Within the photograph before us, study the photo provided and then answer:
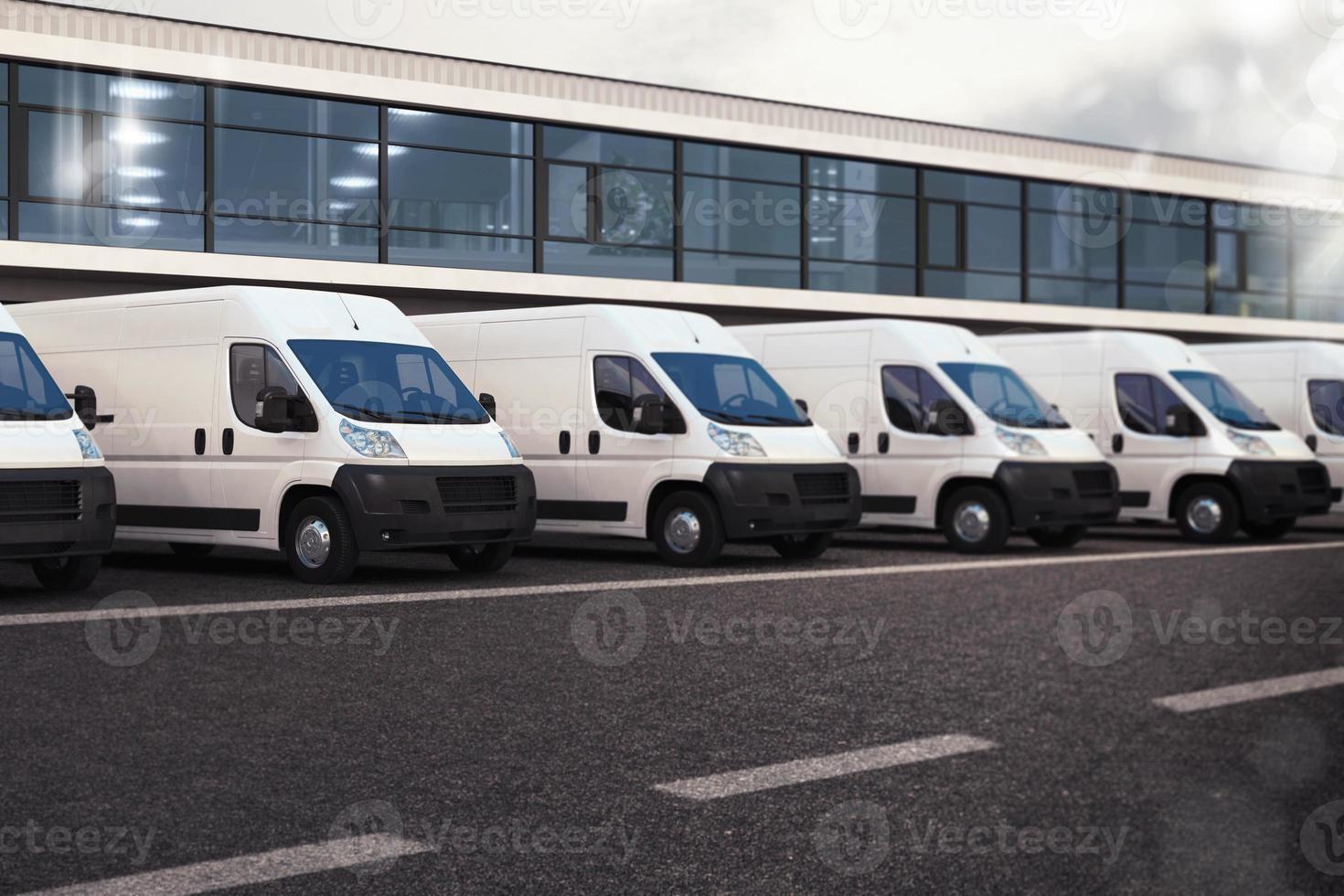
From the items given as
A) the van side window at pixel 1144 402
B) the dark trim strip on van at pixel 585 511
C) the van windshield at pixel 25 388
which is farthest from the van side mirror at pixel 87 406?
the van side window at pixel 1144 402

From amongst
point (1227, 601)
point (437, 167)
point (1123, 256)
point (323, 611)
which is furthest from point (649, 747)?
point (323, 611)

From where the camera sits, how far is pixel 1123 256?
31.1 meters

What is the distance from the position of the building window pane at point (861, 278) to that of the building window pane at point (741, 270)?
41 centimetres

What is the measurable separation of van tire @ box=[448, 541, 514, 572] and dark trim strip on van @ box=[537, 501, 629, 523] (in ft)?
3.40

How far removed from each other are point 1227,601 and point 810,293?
162088 mm

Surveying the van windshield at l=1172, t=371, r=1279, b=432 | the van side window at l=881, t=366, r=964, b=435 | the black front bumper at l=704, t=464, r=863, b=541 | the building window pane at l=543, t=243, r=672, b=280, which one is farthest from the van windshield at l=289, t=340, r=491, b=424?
the building window pane at l=543, t=243, r=672, b=280

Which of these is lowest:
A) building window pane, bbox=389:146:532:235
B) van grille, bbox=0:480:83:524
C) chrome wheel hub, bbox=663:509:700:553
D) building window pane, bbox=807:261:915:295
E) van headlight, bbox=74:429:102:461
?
chrome wheel hub, bbox=663:509:700:553

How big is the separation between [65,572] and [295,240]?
32.7ft

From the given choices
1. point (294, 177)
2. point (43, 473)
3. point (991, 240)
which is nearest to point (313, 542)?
point (43, 473)

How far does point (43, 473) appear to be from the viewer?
9.34 m

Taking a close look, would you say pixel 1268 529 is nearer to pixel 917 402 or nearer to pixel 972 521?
pixel 972 521

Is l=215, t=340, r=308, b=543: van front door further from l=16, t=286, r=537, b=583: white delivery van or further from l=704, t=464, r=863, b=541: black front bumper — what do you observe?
l=704, t=464, r=863, b=541: black front bumper

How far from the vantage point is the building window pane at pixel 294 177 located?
1953cm

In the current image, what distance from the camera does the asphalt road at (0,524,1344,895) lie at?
1260 centimetres
